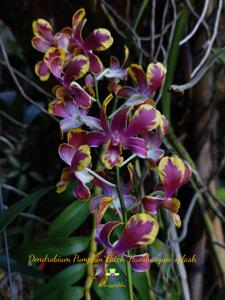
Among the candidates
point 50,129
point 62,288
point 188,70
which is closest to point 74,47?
point 62,288

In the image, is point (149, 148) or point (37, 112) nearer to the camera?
point (149, 148)

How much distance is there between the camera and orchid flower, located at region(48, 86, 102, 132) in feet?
1.63

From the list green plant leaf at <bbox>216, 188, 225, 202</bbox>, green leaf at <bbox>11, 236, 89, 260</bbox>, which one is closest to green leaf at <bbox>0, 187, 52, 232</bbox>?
green leaf at <bbox>11, 236, 89, 260</bbox>

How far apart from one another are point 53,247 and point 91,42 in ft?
1.08

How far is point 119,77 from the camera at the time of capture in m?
0.56

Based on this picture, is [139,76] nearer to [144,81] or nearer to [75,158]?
[144,81]

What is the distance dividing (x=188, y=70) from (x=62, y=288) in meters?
0.56

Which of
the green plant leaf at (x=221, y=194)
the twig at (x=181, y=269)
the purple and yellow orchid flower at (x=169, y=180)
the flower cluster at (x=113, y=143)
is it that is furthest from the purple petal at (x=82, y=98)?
the green plant leaf at (x=221, y=194)

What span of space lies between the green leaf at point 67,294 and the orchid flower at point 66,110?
0.87 feet

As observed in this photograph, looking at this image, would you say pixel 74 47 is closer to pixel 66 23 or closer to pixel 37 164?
pixel 66 23

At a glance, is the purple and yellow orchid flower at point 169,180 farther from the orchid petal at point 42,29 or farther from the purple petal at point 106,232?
the orchid petal at point 42,29

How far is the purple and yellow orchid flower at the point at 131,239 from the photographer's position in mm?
429

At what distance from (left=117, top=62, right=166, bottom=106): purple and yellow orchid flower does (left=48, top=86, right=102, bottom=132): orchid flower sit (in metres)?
0.06

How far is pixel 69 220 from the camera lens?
0.74 m
